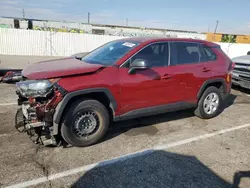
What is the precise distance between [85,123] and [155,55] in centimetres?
182

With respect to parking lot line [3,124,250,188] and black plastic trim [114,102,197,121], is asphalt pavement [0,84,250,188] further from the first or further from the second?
black plastic trim [114,102,197,121]

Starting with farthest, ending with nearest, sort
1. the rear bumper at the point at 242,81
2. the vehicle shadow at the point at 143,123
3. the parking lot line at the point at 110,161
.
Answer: the rear bumper at the point at 242,81
the vehicle shadow at the point at 143,123
the parking lot line at the point at 110,161

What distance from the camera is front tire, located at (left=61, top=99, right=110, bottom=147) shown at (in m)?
3.53

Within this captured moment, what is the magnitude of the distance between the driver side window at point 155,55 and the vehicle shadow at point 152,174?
1683mm

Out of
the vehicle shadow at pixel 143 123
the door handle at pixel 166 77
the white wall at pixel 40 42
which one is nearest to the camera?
the door handle at pixel 166 77

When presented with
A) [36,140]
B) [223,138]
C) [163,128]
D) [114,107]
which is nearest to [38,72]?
[36,140]

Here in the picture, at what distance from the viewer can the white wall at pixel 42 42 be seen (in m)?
16.4

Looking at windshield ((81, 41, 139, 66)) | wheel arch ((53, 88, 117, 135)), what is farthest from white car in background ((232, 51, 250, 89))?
wheel arch ((53, 88, 117, 135))

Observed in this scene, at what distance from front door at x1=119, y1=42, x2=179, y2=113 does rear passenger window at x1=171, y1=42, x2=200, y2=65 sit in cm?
17

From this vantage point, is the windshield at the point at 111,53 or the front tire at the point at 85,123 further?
the windshield at the point at 111,53

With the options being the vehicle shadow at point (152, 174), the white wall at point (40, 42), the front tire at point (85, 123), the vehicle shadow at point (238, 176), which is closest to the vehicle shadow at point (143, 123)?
the front tire at point (85, 123)

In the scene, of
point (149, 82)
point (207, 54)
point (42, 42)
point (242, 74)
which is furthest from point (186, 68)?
point (42, 42)

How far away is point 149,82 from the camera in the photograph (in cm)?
412

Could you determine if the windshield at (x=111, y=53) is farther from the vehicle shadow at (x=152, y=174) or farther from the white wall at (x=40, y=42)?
the white wall at (x=40, y=42)
